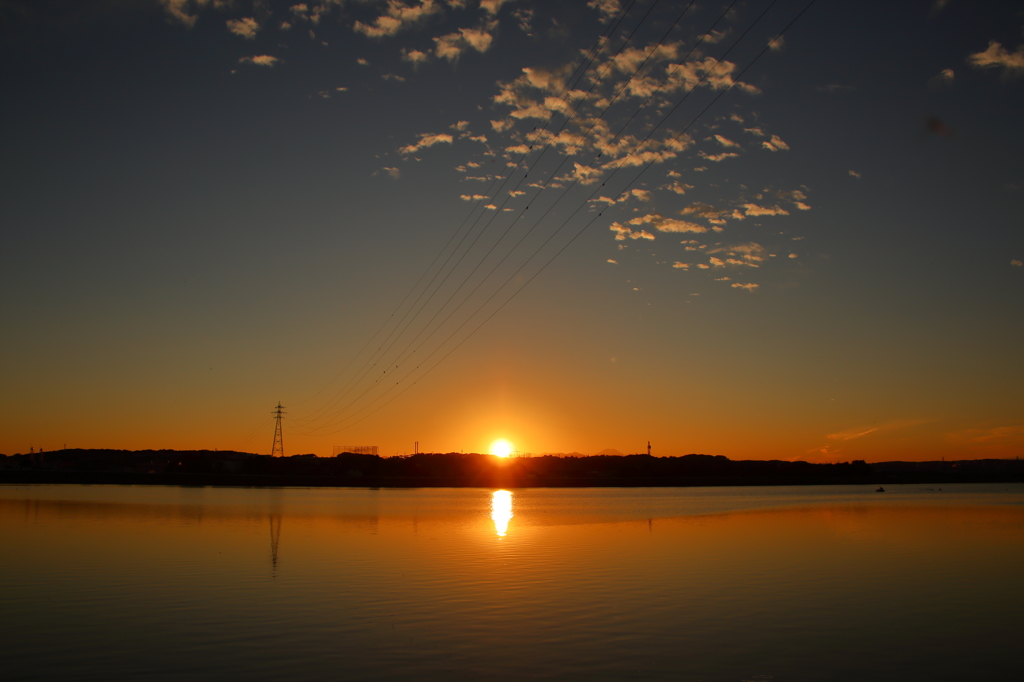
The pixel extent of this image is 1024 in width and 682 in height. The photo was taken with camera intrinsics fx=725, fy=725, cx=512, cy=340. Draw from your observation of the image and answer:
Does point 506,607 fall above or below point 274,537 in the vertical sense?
below

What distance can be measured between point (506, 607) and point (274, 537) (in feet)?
68.2

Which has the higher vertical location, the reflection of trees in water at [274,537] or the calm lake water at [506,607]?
the reflection of trees in water at [274,537]

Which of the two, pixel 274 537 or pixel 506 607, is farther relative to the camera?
pixel 274 537

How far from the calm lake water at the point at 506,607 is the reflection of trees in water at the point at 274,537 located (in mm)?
240

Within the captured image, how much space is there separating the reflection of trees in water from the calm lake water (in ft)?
0.79

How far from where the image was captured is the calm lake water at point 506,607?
12.5 m

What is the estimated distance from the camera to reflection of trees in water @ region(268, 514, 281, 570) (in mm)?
25875

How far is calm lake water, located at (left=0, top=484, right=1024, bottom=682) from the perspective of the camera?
12492mm

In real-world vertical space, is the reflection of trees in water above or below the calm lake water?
above

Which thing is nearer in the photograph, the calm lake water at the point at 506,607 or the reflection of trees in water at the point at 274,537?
the calm lake water at the point at 506,607

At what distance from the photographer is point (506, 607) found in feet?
57.5

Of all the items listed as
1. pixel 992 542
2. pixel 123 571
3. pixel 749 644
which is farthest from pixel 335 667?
pixel 992 542

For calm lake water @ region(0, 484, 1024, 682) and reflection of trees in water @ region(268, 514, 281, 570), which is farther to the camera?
reflection of trees in water @ region(268, 514, 281, 570)

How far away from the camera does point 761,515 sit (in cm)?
5459
